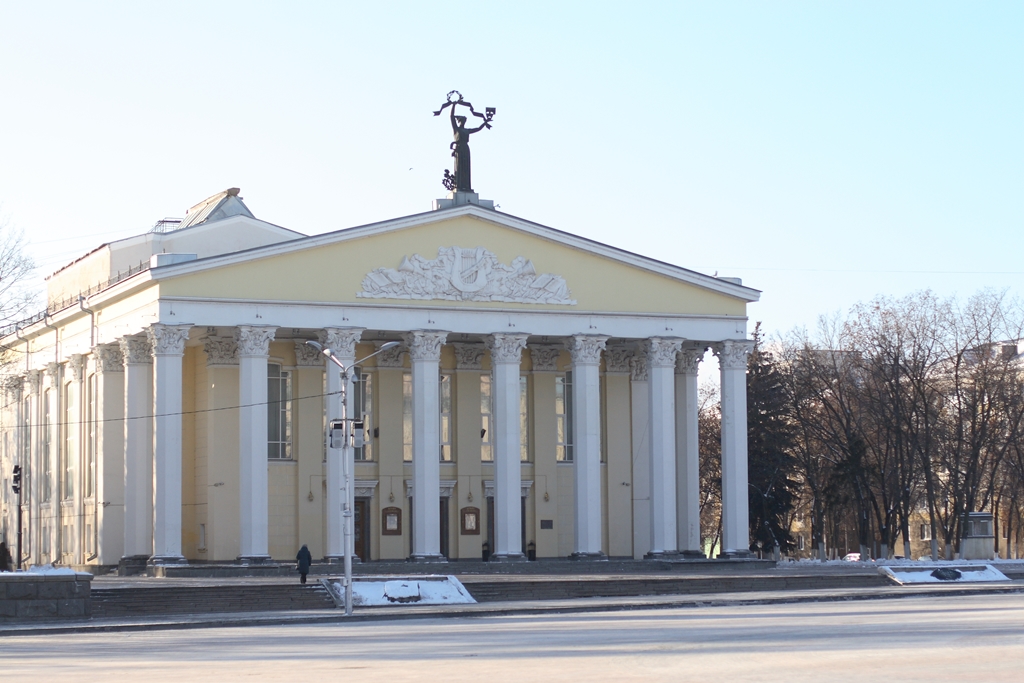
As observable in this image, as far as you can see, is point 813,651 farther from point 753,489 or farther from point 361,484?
point 753,489

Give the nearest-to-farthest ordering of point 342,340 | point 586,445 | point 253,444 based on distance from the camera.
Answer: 1. point 253,444
2. point 342,340
3. point 586,445

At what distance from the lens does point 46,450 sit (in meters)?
56.7

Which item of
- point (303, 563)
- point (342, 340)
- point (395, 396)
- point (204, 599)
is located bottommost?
point (204, 599)

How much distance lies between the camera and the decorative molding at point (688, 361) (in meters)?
52.8

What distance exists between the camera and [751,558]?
163 feet

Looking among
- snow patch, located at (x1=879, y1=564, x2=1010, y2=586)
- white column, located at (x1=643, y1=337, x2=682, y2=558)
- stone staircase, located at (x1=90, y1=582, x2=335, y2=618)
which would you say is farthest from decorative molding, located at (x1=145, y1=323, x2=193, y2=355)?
snow patch, located at (x1=879, y1=564, x2=1010, y2=586)

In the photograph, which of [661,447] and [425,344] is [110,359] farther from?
[661,447]

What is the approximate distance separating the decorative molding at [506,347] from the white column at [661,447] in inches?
175

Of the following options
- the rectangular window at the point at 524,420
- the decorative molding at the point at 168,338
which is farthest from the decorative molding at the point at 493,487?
the decorative molding at the point at 168,338

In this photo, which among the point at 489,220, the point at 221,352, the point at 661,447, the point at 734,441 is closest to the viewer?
the point at 489,220

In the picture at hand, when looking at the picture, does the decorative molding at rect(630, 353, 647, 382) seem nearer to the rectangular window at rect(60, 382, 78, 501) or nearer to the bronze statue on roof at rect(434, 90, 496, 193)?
the bronze statue on roof at rect(434, 90, 496, 193)

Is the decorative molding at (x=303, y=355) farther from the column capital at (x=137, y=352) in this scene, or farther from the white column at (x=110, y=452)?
the white column at (x=110, y=452)

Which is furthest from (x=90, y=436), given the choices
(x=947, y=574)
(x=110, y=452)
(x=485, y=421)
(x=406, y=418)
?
(x=947, y=574)

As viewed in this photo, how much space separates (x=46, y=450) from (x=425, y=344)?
17.4 metres
